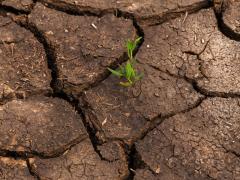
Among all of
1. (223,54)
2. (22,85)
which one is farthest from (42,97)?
(223,54)

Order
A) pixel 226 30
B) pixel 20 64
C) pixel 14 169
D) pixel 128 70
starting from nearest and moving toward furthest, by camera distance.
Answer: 1. pixel 14 169
2. pixel 128 70
3. pixel 20 64
4. pixel 226 30

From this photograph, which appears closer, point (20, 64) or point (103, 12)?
point (20, 64)

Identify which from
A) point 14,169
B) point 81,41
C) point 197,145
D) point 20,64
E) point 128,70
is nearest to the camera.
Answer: point 14,169

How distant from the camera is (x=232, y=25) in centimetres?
343

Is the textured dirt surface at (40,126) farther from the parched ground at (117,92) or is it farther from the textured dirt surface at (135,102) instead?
the textured dirt surface at (135,102)

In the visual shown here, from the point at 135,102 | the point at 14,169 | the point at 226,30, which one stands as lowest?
the point at 14,169

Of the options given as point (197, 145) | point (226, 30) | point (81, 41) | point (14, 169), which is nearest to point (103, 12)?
point (81, 41)

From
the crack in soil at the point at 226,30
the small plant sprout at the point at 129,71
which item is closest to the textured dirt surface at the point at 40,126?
the small plant sprout at the point at 129,71

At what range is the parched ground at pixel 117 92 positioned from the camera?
2.87 meters

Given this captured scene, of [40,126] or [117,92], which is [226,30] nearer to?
[117,92]

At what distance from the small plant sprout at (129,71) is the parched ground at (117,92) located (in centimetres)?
4

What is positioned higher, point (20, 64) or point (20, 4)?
point (20, 4)

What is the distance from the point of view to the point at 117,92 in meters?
3.10

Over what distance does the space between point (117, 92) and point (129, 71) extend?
14cm
